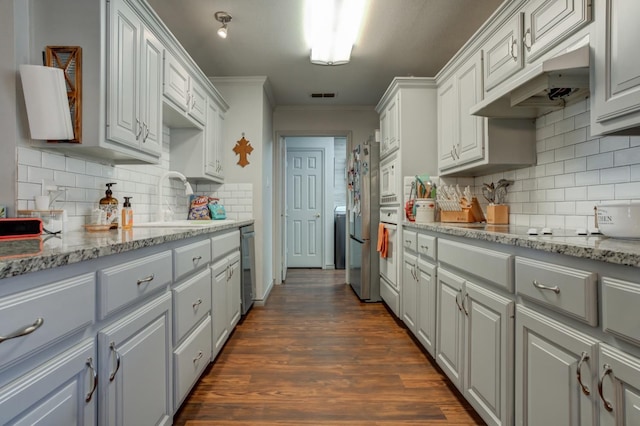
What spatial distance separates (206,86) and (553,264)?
2.86 m

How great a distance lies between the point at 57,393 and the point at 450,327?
5.53 feet

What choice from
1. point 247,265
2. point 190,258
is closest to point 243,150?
point 247,265

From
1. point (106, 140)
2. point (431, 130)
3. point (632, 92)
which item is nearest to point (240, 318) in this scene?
point (106, 140)

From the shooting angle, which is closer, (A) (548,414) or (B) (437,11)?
(A) (548,414)

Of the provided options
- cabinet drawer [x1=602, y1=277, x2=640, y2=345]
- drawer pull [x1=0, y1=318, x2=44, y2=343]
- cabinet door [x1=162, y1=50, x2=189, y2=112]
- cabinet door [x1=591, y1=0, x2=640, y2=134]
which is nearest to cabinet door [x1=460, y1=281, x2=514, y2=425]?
cabinet drawer [x1=602, y1=277, x2=640, y2=345]

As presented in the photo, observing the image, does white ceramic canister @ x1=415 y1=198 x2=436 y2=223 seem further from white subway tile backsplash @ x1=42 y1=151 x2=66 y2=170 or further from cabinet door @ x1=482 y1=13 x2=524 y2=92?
white subway tile backsplash @ x1=42 y1=151 x2=66 y2=170

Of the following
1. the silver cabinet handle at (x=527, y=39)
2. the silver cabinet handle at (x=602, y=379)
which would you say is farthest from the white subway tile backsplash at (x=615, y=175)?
the silver cabinet handle at (x=602, y=379)

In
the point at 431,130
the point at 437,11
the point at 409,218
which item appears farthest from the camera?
the point at 431,130

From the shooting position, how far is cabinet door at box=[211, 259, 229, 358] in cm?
213

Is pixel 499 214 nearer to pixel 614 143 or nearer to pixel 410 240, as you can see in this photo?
pixel 410 240

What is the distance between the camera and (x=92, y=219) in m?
1.78

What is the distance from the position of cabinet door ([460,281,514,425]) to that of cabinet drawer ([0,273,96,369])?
1381mm

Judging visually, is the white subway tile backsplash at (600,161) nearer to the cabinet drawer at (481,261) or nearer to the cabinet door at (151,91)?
the cabinet drawer at (481,261)

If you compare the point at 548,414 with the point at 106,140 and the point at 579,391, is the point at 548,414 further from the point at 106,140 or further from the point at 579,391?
the point at 106,140
